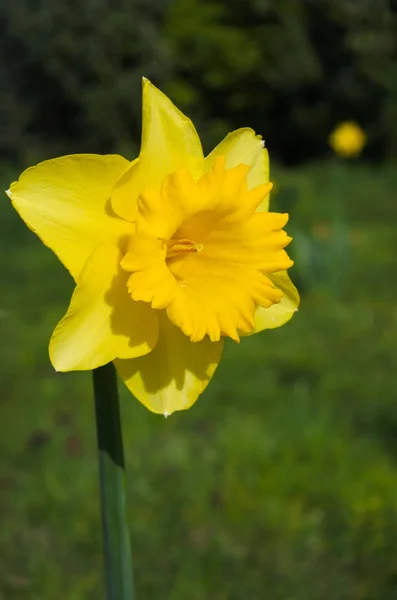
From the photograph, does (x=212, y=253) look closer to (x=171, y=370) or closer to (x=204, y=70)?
(x=171, y=370)

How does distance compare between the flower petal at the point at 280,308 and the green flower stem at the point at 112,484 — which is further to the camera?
the flower petal at the point at 280,308

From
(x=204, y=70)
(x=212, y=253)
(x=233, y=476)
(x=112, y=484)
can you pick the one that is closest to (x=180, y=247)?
(x=212, y=253)

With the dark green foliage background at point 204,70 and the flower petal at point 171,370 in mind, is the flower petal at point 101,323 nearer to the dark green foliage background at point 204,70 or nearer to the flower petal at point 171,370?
the flower petal at point 171,370

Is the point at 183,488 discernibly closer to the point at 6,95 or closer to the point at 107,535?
the point at 107,535

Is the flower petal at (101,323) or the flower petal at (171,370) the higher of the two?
the flower petal at (101,323)

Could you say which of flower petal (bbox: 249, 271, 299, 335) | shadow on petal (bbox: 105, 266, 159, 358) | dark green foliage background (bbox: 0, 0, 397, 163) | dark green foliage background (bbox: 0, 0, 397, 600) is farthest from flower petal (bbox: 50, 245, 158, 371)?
dark green foliage background (bbox: 0, 0, 397, 163)

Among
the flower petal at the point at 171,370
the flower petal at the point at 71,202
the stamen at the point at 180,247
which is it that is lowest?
the flower petal at the point at 171,370

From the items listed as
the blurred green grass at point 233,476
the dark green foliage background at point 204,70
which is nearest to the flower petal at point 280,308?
the blurred green grass at point 233,476
